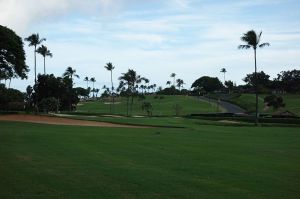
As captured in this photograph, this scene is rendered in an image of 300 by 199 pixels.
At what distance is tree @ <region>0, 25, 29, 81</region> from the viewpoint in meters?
58.9

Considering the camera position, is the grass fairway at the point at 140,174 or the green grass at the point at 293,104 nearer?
the grass fairway at the point at 140,174

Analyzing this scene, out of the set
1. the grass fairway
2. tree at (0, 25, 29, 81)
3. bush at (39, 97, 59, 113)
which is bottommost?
the grass fairway

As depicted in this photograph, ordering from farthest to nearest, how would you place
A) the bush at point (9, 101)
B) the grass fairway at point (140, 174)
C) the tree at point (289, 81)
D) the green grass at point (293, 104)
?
the tree at point (289, 81) → the green grass at point (293, 104) → the bush at point (9, 101) → the grass fairway at point (140, 174)

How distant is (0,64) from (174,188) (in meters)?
50.8

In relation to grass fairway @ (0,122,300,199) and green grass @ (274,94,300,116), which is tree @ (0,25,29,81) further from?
green grass @ (274,94,300,116)

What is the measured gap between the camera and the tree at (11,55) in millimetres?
58875

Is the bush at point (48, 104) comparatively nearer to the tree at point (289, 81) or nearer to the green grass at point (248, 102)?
the green grass at point (248, 102)

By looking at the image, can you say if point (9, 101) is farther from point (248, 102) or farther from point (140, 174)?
point (140, 174)

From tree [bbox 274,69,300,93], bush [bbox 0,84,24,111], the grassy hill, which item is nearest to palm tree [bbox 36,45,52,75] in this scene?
bush [bbox 0,84,24,111]

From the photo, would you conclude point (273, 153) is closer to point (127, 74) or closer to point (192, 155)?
point (192, 155)

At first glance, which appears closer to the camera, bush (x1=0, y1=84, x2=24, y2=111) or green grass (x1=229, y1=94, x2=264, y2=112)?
bush (x1=0, y1=84, x2=24, y2=111)

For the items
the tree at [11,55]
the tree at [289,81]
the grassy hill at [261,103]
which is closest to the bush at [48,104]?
the tree at [11,55]

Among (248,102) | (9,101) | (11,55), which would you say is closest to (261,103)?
(248,102)

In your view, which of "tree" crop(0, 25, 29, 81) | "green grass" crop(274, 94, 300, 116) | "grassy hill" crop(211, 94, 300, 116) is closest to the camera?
"tree" crop(0, 25, 29, 81)
